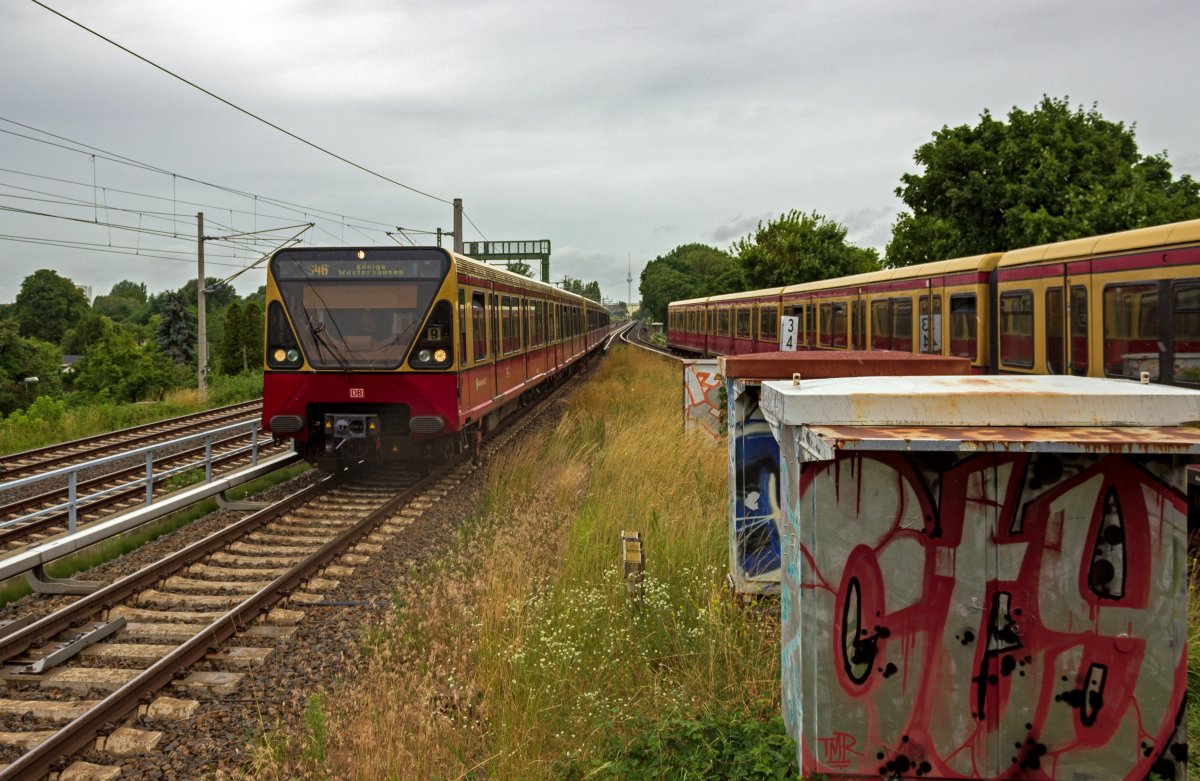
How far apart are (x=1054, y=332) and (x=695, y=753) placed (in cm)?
891

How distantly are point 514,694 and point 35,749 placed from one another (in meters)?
2.46

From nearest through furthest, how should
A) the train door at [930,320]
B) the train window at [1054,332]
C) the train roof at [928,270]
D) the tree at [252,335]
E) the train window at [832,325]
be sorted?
1. the train window at [1054,332]
2. the train roof at [928,270]
3. the train door at [930,320]
4. the train window at [832,325]
5. the tree at [252,335]

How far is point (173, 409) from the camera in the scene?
75.7 feet

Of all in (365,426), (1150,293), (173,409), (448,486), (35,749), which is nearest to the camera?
(35,749)

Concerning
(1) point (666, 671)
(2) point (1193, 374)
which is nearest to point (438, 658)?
(1) point (666, 671)

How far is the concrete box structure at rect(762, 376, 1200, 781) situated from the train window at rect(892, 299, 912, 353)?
12847 mm

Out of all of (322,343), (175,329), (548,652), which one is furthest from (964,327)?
(175,329)

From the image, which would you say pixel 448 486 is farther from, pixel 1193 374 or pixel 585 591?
pixel 1193 374

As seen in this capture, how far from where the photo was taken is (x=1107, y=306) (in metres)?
9.84

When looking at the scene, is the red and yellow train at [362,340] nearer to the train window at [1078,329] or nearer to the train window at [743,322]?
the train window at [1078,329]

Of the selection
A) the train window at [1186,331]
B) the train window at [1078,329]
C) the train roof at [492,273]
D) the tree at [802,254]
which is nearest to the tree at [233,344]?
the tree at [802,254]

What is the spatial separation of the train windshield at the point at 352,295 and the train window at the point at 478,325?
4.09 feet

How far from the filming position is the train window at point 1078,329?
407 inches

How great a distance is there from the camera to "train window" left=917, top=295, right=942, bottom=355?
14500mm
